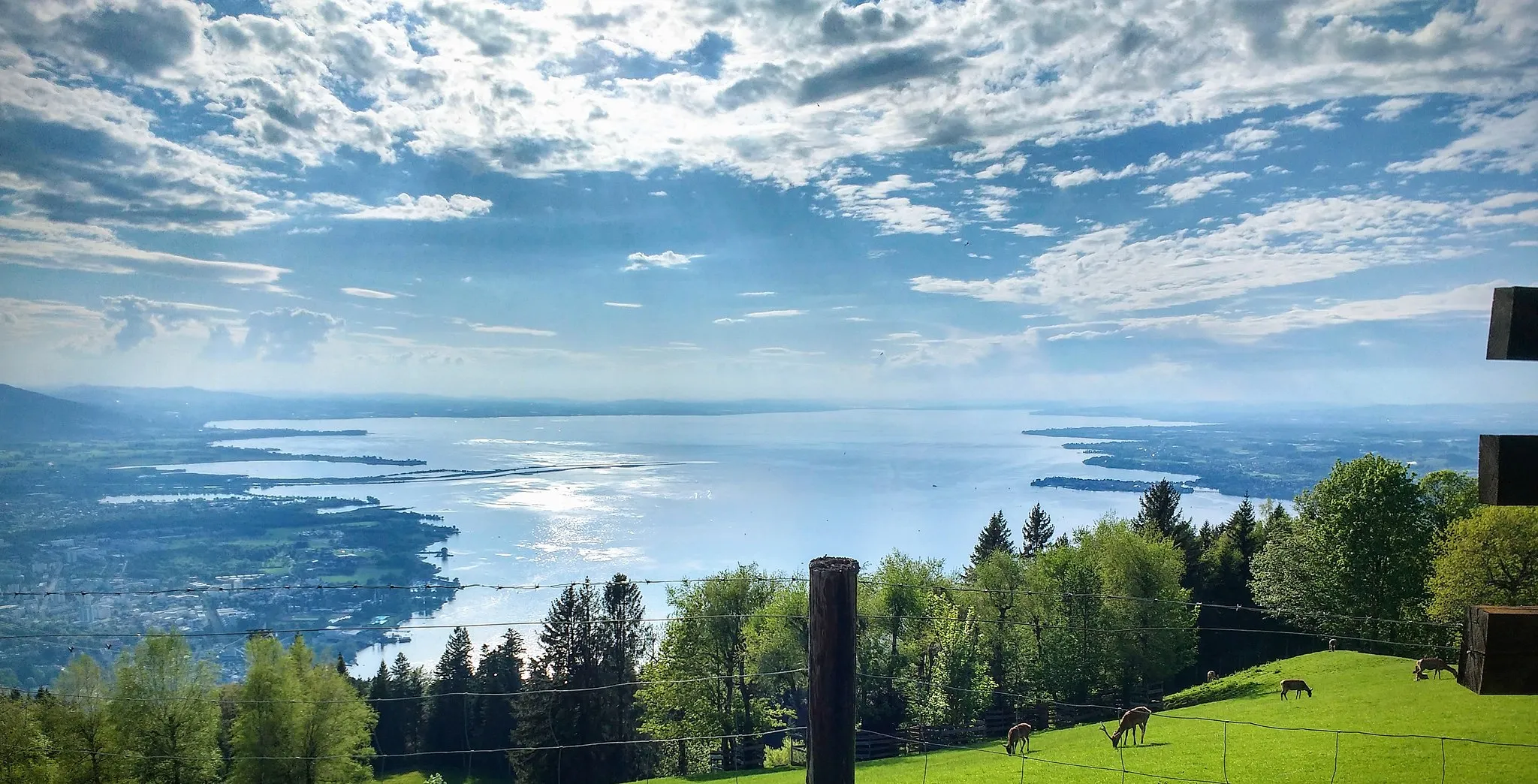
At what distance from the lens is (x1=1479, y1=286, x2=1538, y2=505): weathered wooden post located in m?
2.19

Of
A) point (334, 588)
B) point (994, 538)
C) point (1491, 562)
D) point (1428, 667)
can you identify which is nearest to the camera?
point (334, 588)

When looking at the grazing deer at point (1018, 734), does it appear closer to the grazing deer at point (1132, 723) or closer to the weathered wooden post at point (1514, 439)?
the grazing deer at point (1132, 723)

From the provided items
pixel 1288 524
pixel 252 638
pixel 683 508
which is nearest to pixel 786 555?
pixel 683 508

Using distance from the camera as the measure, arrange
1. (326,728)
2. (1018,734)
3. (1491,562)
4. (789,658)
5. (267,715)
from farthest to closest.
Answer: (789,658) → (326,728) → (267,715) → (1491,562) → (1018,734)

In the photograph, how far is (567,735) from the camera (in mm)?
33188

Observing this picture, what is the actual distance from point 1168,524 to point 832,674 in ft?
189

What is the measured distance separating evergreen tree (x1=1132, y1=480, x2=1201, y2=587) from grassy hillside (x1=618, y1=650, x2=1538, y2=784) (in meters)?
18.2

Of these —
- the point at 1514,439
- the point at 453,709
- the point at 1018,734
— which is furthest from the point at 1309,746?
the point at 453,709

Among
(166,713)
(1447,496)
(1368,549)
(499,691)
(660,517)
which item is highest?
(1447,496)

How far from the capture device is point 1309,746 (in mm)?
16797

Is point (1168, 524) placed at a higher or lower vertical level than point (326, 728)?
higher

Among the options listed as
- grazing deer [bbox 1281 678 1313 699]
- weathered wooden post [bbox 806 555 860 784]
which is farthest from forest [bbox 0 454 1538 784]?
weathered wooden post [bbox 806 555 860 784]

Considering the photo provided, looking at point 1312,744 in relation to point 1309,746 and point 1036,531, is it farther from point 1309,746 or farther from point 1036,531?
point 1036,531

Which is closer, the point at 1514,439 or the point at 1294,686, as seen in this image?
the point at 1514,439
